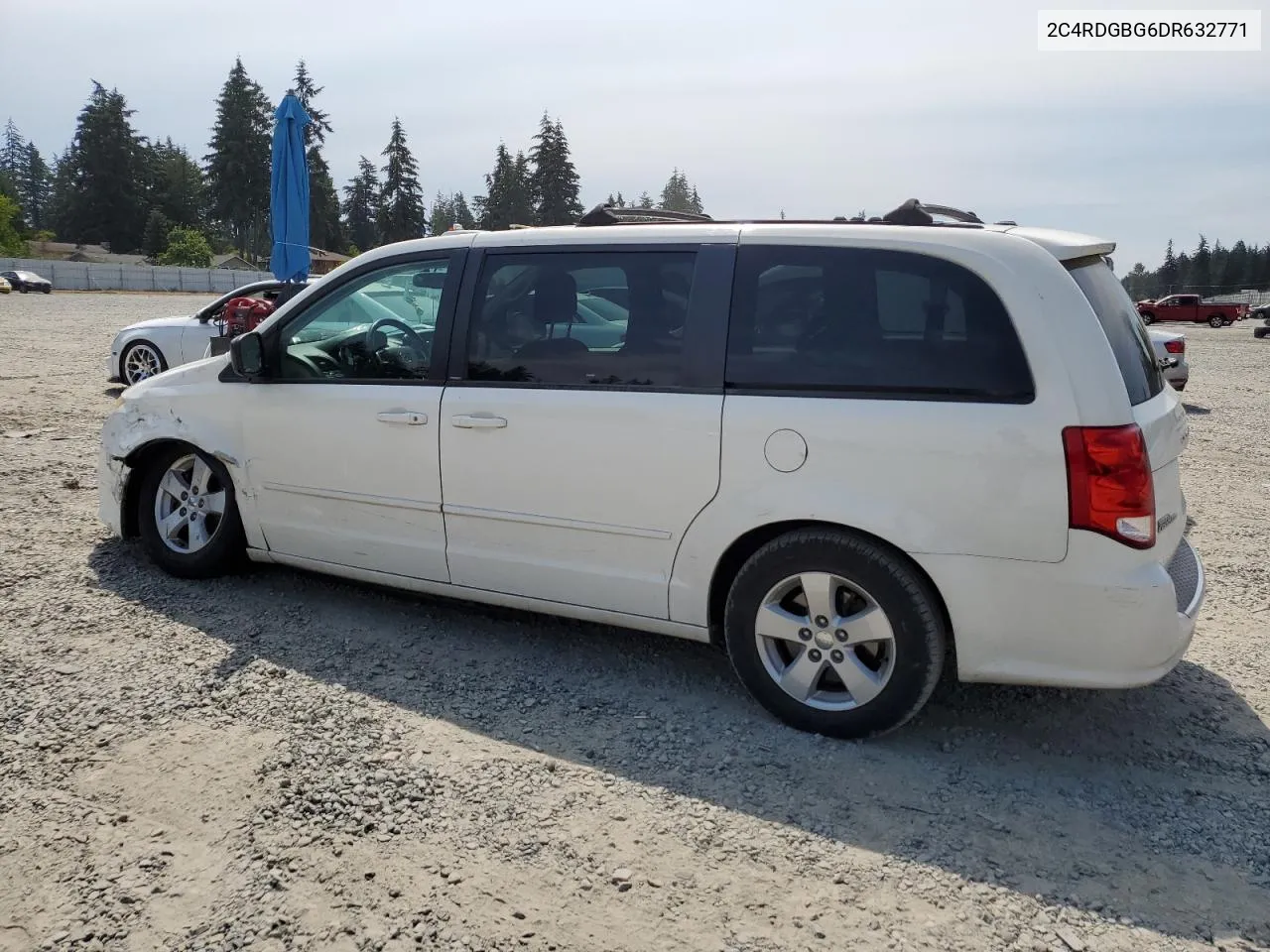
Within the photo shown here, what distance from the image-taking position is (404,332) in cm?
455

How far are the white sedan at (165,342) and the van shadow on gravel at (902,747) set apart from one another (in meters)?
7.87

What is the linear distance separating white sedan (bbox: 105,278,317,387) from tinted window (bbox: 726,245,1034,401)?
9729 millimetres

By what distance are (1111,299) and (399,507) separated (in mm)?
2964

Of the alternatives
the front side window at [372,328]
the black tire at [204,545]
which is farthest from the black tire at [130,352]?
the front side window at [372,328]

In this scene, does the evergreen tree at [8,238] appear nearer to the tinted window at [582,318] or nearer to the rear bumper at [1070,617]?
the tinted window at [582,318]

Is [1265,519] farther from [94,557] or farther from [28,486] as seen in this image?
[28,486]

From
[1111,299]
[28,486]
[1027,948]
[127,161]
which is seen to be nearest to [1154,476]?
[1111,299]

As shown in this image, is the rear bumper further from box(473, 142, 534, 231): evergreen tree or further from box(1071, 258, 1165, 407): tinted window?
box(473, 142, 534, 231): evergreen tree

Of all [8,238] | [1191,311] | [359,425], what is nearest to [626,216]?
[359,425]

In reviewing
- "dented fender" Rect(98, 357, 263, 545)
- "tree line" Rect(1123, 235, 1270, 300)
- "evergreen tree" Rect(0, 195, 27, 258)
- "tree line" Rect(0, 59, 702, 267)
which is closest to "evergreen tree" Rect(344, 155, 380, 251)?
"tree line" Rect(0, 59, 702, 267)

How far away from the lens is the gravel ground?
268cm

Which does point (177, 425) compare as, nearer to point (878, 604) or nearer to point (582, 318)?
point (582, 318)

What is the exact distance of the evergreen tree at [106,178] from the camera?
91500 millimetres

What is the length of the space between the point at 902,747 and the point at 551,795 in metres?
1.29
